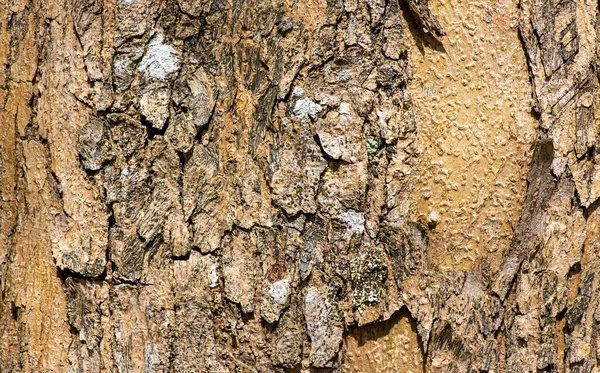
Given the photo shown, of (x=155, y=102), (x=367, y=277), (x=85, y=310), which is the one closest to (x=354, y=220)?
(x=367, y=277)

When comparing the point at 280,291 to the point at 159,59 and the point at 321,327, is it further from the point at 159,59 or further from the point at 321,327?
the point at 159,59

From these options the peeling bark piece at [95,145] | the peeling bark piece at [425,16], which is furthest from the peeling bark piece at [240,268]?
the peeling bark piece at [425,16]

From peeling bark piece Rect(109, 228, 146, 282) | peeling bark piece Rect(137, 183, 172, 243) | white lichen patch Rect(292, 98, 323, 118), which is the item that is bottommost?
peeling bark piece Rect(109, 228, 146, 282)

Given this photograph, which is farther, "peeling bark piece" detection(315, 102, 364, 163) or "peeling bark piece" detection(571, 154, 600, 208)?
"peeling bark piece" detection(571, 154, 600, 208)

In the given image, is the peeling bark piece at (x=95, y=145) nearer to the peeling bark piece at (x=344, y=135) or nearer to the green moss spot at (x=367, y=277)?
the peeling bark piece at (x=344, y=135)

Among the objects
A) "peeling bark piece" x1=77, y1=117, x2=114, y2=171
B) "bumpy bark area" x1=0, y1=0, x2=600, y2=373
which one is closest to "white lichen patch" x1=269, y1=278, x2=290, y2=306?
"bumpy bark area" x1=0, y1=0, x2=600, y2=373

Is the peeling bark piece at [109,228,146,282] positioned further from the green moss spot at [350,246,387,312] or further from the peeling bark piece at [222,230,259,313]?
the green moss spot at [350,246,387,312]
